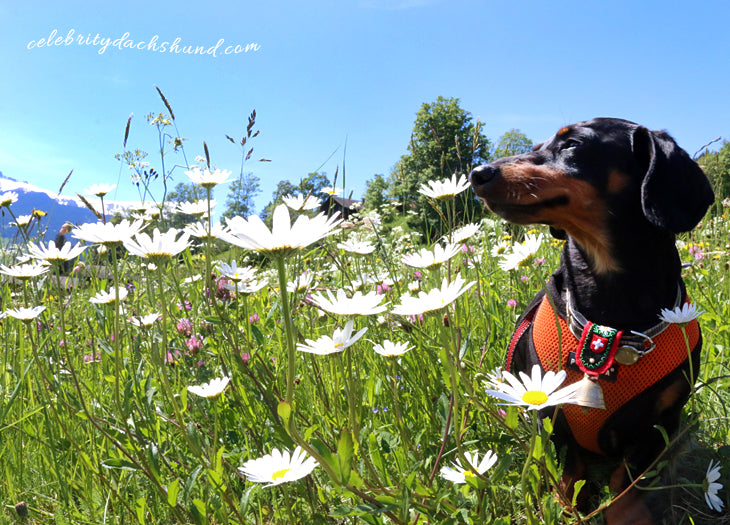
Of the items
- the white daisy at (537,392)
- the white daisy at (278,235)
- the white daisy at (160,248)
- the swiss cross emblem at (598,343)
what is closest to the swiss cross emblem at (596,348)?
the swiss cross emblem at (598,343)

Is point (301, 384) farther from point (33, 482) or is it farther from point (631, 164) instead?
point (631, 164)

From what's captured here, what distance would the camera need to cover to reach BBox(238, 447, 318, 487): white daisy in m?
0.91

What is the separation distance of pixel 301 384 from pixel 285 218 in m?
1.30

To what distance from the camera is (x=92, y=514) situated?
4.69 ft

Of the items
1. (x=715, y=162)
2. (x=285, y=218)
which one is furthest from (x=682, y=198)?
(x=715, y=162)

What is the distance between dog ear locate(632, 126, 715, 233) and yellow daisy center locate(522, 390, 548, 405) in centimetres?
86

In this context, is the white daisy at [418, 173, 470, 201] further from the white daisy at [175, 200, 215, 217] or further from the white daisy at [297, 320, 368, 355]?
the white daisy at [297, 320, 368, 355]

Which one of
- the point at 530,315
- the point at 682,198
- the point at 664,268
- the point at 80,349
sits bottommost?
the point at 80,349

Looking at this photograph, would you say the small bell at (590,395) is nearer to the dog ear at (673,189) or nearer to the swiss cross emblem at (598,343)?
the swiss cross emblem at (598,343)

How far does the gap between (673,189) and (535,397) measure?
1.00 metres

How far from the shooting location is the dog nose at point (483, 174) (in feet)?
5.42

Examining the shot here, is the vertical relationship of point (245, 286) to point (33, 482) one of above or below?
above

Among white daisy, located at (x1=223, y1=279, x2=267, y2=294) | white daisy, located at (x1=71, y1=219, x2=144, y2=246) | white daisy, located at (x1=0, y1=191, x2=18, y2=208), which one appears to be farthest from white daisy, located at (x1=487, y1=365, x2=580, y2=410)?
white daisy, located at (x1=0, y1=191, x2=18, y2=208)

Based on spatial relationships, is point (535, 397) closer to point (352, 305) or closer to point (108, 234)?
point (352, 305)
